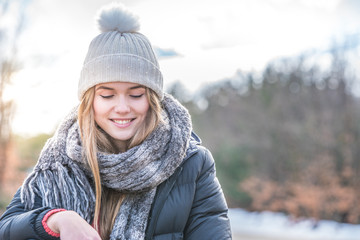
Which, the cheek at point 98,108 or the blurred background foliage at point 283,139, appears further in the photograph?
the blurred background foliage at point 283,139

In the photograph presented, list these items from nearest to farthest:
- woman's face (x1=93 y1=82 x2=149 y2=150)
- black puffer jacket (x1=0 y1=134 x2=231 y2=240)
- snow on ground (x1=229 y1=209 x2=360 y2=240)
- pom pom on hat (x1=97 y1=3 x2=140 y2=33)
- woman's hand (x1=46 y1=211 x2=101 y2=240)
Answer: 1. woman's hand (x1=46 y1=211 x2=101 y2=240)
2. black puffer jacket (x1=0 y1=134 x2=231 y2=240)
3. woman's face (x1=93 y1=82 x2=149 y2=150)
4. pom pom on hat (x1=97 y1=3 x2=140 y2=33)
5. snow on ground (x1=229 y1=209 x2=360 y2=240)

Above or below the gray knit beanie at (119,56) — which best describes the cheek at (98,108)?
below

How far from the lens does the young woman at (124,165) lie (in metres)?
1.99

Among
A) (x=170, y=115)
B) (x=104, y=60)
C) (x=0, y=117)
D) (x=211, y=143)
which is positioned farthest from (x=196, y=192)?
(x=211, y=143)

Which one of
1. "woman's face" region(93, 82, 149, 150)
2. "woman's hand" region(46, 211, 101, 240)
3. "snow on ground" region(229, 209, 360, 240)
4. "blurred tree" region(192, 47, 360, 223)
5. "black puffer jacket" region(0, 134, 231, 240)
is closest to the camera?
"woman's hand" region(46, 211, 101, 240)

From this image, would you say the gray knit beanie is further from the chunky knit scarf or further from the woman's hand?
the woman's hand

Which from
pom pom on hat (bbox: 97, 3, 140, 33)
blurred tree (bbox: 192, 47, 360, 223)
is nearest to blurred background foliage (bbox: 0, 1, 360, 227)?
blurred tree (bbox: 192, 47, 360, 223)

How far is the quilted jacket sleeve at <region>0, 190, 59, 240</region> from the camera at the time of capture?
1.83 m

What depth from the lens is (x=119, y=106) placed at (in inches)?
78.0

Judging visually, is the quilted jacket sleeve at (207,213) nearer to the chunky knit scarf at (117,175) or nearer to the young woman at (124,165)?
the young woman at (124,165)

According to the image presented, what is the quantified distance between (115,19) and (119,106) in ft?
1.40

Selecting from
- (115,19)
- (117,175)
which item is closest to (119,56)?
(115,19)

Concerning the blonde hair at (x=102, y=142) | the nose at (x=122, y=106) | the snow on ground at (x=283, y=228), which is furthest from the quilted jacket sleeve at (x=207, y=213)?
the snow on ground at (x=283, y=228)

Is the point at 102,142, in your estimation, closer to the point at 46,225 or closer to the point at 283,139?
the point at 46,225
